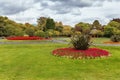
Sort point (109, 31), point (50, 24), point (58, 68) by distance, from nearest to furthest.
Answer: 1. point (58, 68)
2. point (109, 31)
3. point (50, 24)

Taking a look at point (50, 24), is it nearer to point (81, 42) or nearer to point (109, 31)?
point (109, 31)

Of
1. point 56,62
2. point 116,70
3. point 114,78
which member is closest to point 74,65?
point 56,62

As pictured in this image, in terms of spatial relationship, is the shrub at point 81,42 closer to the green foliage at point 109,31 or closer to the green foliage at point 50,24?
the green foliage at point 109,31

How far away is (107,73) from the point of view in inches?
570

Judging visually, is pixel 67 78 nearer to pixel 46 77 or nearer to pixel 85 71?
pixel 46 77

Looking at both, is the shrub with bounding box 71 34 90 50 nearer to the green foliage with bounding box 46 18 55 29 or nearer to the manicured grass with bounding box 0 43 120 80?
the manicured grass with bounding box 0 43 120 80

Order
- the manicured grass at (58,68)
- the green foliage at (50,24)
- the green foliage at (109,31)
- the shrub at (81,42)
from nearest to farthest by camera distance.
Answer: the manicured grass at (58,68)
the shrub at (81,42)
the green foliage at (109,31)
the green foliage at (50,24)

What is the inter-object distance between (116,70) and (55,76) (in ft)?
14.7

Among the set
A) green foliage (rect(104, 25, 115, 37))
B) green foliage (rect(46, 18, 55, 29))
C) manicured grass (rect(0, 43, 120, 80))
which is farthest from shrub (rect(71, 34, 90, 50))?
green foliage (rect(46, 18, 55, 29))

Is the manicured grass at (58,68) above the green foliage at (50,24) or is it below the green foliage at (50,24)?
below

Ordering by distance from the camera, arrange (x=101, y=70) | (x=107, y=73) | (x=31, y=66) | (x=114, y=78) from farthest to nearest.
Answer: (x=31, y=66), (x=101, y=70), (x=107, y=73), (x=114, y=78)

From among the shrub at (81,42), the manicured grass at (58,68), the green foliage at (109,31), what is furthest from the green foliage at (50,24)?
the manicured grass at (58,68)

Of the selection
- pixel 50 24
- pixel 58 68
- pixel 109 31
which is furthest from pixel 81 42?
pixel 50 24

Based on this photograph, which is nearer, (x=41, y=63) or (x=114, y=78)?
(x=114, y=78)
